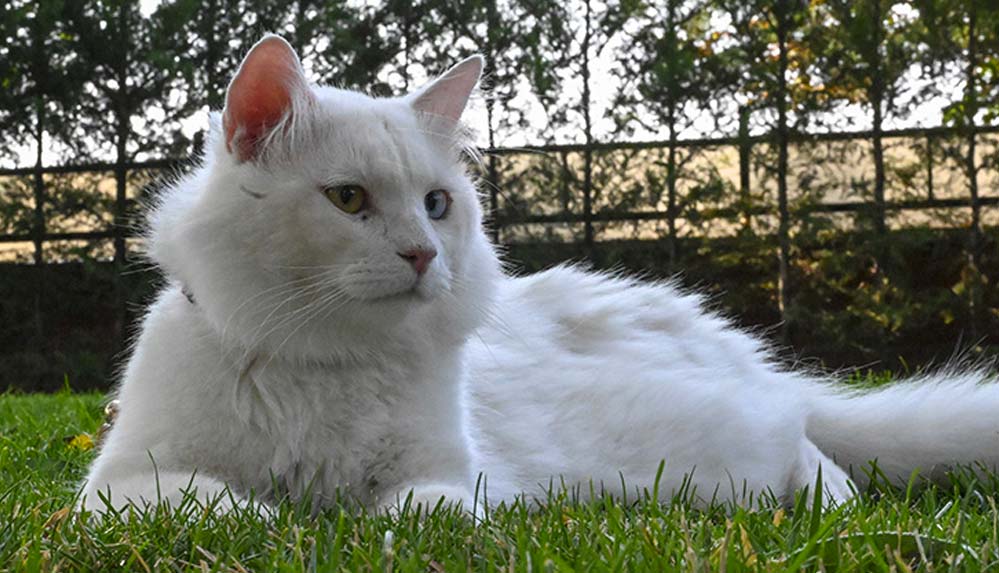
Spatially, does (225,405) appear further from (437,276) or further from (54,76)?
(54,76)

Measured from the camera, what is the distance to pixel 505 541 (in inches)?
60.0

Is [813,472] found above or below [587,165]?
below

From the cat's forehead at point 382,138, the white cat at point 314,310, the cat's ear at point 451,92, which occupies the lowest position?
the white cat at point 314,310

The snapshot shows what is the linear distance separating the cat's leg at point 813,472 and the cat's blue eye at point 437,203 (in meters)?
1.17

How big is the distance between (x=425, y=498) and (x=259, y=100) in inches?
32.4

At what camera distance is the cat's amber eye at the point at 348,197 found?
6.43 ft

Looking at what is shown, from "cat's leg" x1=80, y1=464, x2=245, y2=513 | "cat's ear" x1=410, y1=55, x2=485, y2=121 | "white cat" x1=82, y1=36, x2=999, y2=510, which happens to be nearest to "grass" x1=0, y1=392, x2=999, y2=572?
"cat's leg" x1=80, y1=464, x2=245, y2=513

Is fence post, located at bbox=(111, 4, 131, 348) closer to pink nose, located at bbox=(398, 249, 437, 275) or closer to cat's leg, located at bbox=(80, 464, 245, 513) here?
cat's leg, located at bbox=(80, 464, 245, 513)

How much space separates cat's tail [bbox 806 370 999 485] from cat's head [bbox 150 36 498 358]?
52.4 inches

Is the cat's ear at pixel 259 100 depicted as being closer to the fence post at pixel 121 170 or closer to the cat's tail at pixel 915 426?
the cat's tail at pixel 915 426

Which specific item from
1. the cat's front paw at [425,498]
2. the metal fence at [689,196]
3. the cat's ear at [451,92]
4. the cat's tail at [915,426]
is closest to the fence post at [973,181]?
the metal fence at [689,196]

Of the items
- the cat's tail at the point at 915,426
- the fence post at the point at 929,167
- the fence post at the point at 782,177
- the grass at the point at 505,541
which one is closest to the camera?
the grass at the point at 505,541

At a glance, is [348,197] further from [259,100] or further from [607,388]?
[607,388]

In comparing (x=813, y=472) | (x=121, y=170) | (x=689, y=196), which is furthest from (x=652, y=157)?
(x=813, y=472)
